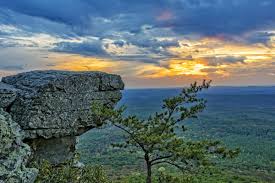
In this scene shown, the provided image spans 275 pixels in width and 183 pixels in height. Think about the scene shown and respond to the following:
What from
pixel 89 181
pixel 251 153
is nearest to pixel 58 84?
pixel 89 181

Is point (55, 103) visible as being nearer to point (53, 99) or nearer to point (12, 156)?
point (53, 99)

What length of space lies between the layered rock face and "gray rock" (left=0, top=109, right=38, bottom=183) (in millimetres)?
3808

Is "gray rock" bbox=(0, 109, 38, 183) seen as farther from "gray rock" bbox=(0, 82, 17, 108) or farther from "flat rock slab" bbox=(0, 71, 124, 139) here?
"flat rock slab" bbox=(0, 71, 124, 139)

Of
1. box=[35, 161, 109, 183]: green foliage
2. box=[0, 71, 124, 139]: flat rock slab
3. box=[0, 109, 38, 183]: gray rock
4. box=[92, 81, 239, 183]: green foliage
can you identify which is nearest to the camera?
box=[0, 109, 38, 183]: gray rock

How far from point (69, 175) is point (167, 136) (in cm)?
637

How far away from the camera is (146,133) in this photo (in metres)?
24.4

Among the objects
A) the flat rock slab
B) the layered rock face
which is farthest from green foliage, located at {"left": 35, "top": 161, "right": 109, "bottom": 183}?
the flat rock slab

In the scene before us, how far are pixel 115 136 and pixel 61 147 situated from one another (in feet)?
500

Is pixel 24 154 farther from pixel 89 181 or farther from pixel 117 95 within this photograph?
pixel 117 95

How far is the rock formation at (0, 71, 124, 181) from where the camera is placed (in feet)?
65.4

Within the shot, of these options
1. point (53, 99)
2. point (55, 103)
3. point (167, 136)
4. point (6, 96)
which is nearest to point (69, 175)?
point (55, 103)

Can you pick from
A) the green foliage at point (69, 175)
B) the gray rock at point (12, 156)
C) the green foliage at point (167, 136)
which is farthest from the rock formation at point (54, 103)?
the gray rock at point (12, 156)

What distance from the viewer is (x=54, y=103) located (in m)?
20.8

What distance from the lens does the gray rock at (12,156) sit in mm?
14194
